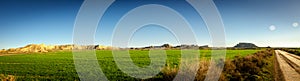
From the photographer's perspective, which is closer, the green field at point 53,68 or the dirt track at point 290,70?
the dirt track at point 290,70

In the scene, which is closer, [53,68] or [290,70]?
[290,70]

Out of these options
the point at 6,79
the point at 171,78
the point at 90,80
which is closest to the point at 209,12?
the point at 171,78

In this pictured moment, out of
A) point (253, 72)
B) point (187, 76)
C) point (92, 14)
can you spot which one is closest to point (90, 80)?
point (92, 14)

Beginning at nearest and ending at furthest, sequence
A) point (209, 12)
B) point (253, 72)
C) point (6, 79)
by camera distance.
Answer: point (6, 79) < point (209, 12) < point (253, 72)

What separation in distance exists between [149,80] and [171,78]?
6.07ft

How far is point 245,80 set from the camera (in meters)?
16.3

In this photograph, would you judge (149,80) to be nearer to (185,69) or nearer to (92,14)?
(185,69)

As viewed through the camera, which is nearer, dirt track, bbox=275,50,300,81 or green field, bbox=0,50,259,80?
dirt track, bbox=275,50,300,81

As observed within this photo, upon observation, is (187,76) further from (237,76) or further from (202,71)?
(237,76)

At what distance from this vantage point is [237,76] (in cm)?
1709

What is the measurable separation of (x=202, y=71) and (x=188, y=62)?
5.26ft

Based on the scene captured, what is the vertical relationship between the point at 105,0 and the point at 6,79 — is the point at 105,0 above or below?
above

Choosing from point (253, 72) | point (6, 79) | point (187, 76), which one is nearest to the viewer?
point (6, 79)

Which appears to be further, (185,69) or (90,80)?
(90,80)
